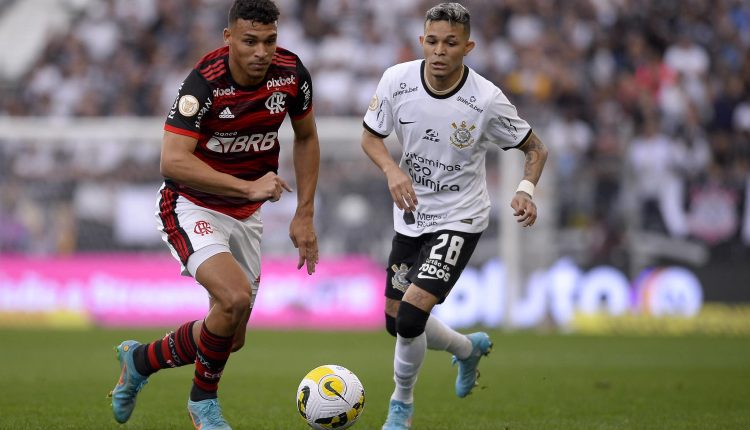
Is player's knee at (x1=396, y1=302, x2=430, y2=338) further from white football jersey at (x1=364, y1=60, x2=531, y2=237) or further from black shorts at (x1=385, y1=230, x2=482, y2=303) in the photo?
white football jersey at (x1=364, y1=60, x2=531, y2=237)

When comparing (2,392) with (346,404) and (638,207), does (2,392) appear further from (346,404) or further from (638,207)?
(638,207)

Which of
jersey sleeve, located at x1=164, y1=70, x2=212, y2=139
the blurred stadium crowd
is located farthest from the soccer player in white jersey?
the blurred stadium crowd

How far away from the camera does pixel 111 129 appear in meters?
19.2

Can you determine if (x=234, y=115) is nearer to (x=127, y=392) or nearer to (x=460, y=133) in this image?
(x=460, y=133)

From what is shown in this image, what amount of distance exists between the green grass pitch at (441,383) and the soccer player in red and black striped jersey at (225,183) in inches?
28.6

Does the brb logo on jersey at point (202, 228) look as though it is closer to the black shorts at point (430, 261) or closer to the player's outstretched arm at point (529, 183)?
the black shorts at point (430, 261)

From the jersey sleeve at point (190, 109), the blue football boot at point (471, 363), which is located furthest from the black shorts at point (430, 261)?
the jersey sleeve at point (190, 109)

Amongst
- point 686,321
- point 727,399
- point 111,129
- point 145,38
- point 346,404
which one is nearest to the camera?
point 346,404

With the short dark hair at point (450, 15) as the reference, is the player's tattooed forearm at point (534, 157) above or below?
below

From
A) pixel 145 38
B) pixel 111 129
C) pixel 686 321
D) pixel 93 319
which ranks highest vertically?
pixel 145 38

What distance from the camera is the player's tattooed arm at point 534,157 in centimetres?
760

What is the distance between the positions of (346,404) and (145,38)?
18280 mm

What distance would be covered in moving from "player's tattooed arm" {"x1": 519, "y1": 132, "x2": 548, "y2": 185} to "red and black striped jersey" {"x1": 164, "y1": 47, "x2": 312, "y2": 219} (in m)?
1.50

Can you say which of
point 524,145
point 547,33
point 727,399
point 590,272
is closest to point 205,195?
point 524,145
